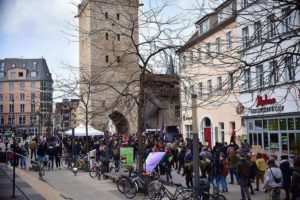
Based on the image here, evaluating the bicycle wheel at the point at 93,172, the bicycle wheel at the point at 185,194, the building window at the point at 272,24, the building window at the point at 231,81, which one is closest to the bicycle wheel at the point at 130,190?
the bicycle wheel at the point at 185,194

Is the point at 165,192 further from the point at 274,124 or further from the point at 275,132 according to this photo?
the point at 274,124

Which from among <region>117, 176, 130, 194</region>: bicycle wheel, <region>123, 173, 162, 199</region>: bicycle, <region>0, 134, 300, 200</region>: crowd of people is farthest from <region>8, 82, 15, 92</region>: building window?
<region>123, 173, 162, 199</region>: bicycle

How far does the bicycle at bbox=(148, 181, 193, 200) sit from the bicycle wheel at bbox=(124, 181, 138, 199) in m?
1.24

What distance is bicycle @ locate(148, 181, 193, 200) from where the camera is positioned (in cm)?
1507

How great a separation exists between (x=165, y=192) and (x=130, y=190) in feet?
9.80

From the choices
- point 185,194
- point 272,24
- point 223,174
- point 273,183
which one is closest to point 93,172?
point 223,174

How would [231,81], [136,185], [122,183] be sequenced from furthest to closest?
1. [122,183]
2. [136,185]
3. [231,81]

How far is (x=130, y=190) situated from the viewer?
748 inches

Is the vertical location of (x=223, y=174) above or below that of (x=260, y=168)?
below

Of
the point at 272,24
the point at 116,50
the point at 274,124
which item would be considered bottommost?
the point at 274,124

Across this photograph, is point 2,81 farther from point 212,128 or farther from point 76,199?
point 76,199

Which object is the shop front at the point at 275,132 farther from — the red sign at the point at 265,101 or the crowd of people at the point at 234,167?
the crowd of people at the point at 234,167

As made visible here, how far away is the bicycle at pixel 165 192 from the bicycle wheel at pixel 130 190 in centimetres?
124

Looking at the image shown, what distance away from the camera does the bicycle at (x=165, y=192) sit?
49.4 ft
